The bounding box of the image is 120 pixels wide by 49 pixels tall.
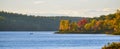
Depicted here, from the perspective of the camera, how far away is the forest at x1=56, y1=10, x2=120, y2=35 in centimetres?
14351

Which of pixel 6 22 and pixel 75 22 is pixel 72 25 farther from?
pixel 6 22

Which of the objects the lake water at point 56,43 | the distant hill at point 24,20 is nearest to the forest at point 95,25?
the distant hill at point 24,20

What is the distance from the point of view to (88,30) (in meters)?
163

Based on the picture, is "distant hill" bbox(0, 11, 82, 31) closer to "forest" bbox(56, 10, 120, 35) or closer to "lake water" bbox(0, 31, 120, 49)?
"forest" bbox(56, 10, 120, 35)

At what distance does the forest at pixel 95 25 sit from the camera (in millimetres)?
143512

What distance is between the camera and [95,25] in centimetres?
15525

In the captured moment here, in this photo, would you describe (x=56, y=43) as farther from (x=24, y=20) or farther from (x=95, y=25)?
(x=24, y=20)

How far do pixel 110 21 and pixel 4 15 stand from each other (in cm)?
4048

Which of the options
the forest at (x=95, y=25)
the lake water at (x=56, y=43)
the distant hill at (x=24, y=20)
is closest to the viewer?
the lake water at (x=56, y=43)

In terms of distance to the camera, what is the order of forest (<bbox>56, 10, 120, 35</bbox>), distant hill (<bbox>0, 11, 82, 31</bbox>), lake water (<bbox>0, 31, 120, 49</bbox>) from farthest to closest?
distant hill (<bbox>0, 11, 82, 31</bbox>), forest (<bbox>56, 10, 120, 35</bbox>), lake water (<bbox>0, 31, 120, 49</bbox>)

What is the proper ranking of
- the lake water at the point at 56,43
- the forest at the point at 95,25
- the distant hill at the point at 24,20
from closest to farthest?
the lake water at the point at 56,43 → the forest at the point at 95,25 → the distant hill at the point at 24,20

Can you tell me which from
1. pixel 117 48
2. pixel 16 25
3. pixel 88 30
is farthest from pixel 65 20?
pixel 117 48

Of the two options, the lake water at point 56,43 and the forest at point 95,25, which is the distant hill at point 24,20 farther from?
the lake water at point 56,43

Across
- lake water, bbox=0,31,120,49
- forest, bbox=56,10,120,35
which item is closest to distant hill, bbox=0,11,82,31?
forest, bbox=56,10,120,35
